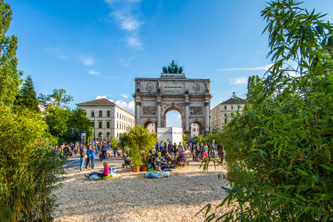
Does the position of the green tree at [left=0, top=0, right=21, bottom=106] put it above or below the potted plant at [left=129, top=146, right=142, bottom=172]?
above

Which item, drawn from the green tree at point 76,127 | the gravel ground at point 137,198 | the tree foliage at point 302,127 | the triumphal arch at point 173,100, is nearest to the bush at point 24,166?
the gravel ground at point 137,198

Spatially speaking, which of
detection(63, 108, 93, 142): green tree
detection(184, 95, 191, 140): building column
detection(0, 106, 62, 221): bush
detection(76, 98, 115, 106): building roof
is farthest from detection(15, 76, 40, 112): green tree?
detection(76, 98, 115, 106): building roof

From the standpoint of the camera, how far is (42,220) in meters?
3.89

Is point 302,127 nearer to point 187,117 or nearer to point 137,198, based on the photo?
point 137,198

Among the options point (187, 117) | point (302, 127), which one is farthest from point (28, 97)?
point (302, 127)

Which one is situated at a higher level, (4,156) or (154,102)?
(154,102)

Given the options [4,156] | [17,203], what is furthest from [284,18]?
[17,203]

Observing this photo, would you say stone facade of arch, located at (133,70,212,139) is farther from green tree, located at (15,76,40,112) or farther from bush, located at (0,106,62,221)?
bush, located at (0,106,62,221)

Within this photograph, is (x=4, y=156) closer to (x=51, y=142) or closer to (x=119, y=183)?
(x=51, y=142)

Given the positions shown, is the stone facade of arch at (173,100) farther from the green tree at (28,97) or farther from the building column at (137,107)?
the green tree at (28,97)

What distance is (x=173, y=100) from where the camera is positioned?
37.8 metres

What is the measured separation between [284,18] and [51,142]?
4136 mm

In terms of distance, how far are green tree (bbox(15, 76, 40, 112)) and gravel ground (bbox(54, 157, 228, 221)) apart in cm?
2407

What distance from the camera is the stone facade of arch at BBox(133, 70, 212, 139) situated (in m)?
37.4
